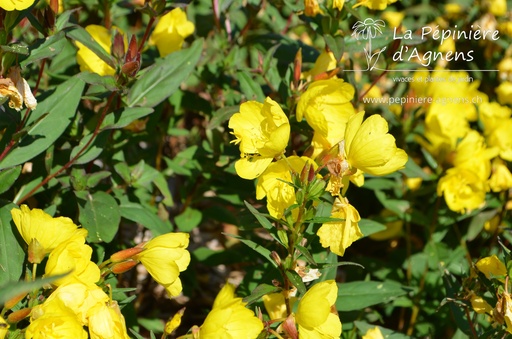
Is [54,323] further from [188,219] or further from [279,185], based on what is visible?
[188,219]

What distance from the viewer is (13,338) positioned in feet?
4.64

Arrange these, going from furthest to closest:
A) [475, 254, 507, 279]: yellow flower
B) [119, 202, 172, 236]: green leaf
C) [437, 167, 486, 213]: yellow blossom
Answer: [437, 167, 486, 213]: yellow blossom < [119, 202, 172, 236]: green leaf < [475, 254, 507, 279]: yellow flower

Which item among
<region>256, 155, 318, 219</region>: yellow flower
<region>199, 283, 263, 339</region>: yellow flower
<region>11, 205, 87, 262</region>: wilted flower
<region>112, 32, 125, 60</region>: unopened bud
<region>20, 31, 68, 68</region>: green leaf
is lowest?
<region>199, 283, 263, 339</region>: yellow flower

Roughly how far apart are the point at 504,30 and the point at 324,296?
294 cm

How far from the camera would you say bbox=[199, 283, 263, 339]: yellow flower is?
150 centimetres

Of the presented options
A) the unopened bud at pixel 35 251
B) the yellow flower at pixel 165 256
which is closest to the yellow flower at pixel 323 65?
the yellow flower at pixel 165 256

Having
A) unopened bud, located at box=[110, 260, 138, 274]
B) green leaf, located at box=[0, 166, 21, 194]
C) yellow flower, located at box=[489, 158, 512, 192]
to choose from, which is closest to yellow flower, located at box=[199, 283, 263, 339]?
unopened bud, located at box=[110, 260, 138, 274]

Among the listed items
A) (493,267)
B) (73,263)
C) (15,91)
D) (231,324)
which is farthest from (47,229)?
(493,267)

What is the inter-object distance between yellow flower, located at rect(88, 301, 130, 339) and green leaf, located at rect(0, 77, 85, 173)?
71 centimetres

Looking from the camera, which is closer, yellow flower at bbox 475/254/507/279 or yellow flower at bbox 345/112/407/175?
yellow flower at bbox 345/112/407/175

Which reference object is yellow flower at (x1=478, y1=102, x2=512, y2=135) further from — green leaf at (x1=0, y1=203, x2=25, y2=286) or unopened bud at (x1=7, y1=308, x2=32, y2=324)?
unopened bud at (x1=7, y1=308, x2=32, y2=324)

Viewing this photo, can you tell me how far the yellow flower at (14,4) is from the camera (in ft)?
5.11

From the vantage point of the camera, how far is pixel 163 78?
223cm

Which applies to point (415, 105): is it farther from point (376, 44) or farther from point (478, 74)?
point (478, 74)
